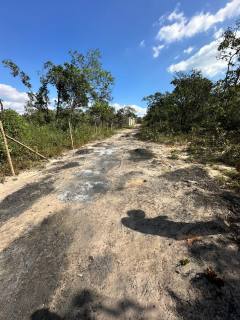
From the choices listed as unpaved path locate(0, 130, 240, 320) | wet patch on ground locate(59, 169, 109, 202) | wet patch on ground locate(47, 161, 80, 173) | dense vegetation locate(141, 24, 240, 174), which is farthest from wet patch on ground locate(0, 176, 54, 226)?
dense vegetation locate(141, 24, 240, 174)

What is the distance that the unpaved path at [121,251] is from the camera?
211 centimetres

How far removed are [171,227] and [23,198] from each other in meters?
3.29

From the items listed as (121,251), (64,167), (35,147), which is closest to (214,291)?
(121,251)

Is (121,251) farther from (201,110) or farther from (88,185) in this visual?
(201,110)

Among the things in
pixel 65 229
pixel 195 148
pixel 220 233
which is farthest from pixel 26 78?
pixel 220 233

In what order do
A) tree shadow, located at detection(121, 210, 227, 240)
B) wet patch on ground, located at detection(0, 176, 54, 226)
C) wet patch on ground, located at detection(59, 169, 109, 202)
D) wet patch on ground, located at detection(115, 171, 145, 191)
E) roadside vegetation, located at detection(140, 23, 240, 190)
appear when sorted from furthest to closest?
roadside vegetation, located at detection(140, 23, 240, 190) < wet patch on ground, located at detection(115, 171, 145, 191) < wet patch on ground, located at detection(59, 169, 109, 202) < wet patch on ground, located at detection(0, 176, 54, 226) < tree shadow, located at detection(121, 210, 227, 240)

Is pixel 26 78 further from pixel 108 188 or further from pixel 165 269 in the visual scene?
pixel 165 269

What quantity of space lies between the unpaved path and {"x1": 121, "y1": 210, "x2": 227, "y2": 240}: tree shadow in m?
0.01

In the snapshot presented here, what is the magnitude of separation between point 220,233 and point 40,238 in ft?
8.43

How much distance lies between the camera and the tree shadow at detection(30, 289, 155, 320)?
6.59 ft

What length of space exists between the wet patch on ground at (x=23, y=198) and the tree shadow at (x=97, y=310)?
232 centimetres

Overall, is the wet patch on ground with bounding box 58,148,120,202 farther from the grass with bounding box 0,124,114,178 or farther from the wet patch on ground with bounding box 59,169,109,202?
→ the grass with bounding box 0,124,114,178

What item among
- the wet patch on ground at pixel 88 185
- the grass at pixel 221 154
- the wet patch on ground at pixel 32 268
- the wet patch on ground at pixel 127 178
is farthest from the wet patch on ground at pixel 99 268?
the grass at pixel 221 154

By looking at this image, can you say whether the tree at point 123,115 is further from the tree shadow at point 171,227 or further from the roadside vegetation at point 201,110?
the tree shadow at point 171,227
